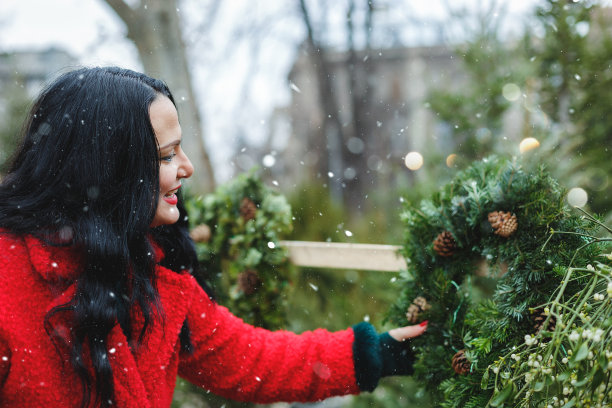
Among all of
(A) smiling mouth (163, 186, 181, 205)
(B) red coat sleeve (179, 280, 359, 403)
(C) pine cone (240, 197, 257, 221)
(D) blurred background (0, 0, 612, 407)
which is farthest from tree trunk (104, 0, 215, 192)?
(A) smiling mouth (163, 186, 181, 205)

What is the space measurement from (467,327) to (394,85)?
13.3 meters

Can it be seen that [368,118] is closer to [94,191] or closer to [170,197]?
[170,197]

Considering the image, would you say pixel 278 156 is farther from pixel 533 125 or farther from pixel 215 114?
pixel 533 125

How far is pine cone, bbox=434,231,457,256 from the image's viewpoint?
1.32 metres

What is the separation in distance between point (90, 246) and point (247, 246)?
0.94m

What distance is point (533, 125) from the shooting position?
2.40 m

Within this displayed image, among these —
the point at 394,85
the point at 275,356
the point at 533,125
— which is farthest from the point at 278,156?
the point at 275,356

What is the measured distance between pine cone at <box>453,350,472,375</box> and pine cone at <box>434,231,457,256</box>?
0.26 metres

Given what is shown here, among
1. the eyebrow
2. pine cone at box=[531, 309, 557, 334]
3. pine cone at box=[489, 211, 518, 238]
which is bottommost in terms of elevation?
pine cone at box=[531, 309, 557, 334]

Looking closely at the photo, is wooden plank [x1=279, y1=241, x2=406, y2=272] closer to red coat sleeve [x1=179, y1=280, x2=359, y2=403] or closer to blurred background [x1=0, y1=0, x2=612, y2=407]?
blurred background [x1=0, y1=0, x2=612, y2=407]

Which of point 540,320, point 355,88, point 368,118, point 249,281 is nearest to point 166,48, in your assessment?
point 249,281

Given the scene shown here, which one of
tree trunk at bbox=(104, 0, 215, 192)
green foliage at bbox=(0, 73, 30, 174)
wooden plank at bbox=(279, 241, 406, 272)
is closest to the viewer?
wooden plank at bbox=(279, 241, 406, 272)

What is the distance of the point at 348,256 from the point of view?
1.86 m

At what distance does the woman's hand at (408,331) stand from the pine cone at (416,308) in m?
0.02
